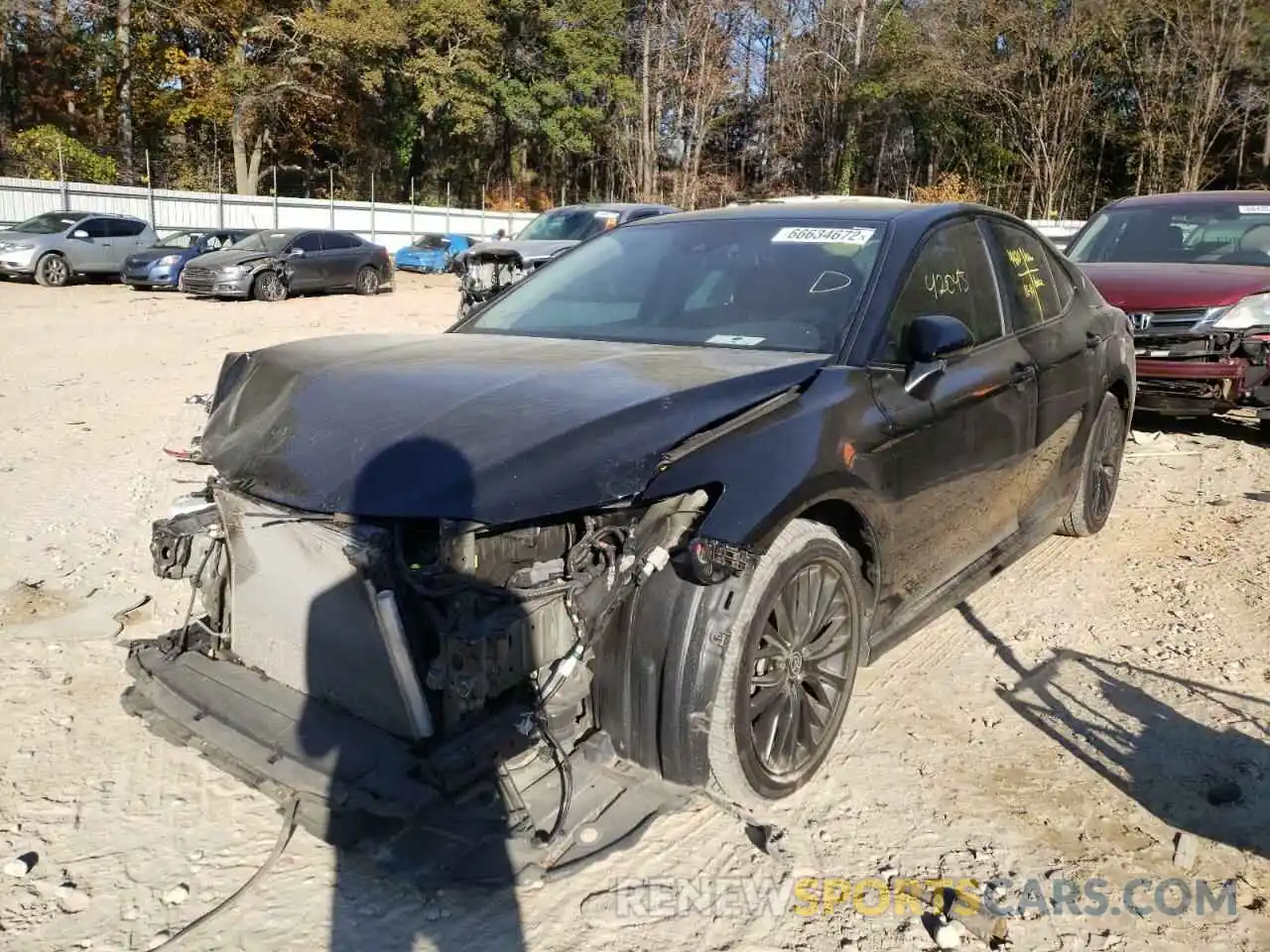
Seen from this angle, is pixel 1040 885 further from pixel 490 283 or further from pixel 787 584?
pixel 490 283

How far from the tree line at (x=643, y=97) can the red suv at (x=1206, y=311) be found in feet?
86.2

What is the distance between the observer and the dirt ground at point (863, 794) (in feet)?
8.00

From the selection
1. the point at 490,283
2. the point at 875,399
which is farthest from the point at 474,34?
the point at 875,399

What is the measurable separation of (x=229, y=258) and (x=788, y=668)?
59.0ft

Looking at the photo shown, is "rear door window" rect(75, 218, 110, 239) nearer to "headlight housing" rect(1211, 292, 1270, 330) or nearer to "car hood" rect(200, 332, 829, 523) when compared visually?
"car hood" rect(200, 332, 829, 523)

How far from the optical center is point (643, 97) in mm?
43188

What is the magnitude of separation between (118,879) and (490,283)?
10107 mm

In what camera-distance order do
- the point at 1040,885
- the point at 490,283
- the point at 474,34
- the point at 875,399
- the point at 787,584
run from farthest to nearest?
the point at 474,34, the point at 490,283, the point at 875,399, the point at 787,584, the point at 1040,885

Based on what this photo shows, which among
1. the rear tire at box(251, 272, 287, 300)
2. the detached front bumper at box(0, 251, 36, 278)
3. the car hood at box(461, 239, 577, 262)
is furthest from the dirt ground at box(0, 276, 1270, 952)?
the detached front bumper at box(0, 251, 36, 278)

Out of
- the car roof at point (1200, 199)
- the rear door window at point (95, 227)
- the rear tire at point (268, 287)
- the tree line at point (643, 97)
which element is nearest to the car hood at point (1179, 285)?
the car roof at point (1200, 199)

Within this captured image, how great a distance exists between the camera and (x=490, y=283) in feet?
39.7

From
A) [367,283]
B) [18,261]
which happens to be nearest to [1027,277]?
[367,283]

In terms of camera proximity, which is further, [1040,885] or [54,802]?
[54,802]

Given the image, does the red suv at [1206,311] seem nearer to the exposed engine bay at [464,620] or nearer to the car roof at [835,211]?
the car roof at [835,211]
